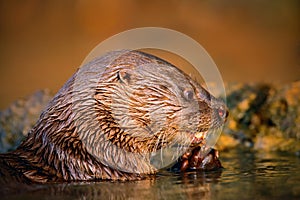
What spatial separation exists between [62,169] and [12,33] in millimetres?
6619

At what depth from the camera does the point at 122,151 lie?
14.3 feet

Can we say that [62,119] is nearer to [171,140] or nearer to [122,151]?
[122,151]

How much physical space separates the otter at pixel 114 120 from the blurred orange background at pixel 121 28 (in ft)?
18.3

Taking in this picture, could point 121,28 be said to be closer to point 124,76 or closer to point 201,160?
point 201,160

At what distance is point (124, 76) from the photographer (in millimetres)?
4305

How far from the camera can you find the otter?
4.23 metres

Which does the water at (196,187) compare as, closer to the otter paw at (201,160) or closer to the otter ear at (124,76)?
the otter paw at (201,160)

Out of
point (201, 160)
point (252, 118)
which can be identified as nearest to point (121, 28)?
point (252, 118)

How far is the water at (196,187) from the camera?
348 cm

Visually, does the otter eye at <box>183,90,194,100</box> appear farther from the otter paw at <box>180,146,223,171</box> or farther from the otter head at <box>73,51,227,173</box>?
the otter paw at <box>180,146,223,171</box>

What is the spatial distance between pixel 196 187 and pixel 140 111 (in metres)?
0.78

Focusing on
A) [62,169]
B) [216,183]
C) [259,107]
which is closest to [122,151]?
[62,169]

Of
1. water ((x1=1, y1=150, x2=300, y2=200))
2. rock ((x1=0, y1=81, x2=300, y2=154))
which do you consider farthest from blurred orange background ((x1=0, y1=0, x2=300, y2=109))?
water ((x1=1, y1=150, x2=300, y2=200))

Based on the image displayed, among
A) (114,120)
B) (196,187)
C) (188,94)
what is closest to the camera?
(196,187)
